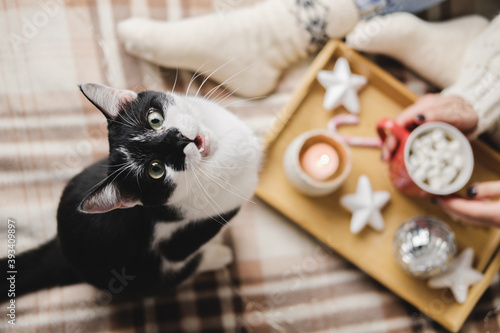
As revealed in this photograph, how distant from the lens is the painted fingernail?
0.92m

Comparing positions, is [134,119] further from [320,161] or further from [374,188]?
[374,188]

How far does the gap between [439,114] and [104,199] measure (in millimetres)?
755

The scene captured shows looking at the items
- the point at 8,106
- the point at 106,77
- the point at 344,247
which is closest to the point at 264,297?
the point at 344,247

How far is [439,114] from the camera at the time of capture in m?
0.89

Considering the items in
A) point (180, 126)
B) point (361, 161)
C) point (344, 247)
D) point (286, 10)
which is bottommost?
point (344, 247)

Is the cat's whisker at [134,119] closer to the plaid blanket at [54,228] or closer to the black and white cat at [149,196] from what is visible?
the black and white cat at [149,196]

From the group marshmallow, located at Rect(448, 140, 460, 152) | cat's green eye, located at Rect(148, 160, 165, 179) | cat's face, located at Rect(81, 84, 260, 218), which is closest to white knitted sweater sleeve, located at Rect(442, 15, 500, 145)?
marshmallow, located at Rect(448, 140, 460, 152)

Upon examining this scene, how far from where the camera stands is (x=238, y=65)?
3.52ft

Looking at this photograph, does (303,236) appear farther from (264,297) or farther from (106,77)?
(106,77)

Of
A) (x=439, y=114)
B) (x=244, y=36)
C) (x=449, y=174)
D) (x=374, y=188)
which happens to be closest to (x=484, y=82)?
(x=439, y=114)

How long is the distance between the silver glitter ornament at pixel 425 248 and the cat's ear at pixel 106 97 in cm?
70

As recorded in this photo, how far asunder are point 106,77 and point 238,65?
38 cm

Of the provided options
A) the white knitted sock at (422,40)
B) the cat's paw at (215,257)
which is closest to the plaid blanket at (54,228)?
the cat's paw at (215,257)

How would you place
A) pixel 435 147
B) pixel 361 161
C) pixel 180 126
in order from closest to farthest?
pixel 180 126 < pixel 435 147 < pixel 361 161
